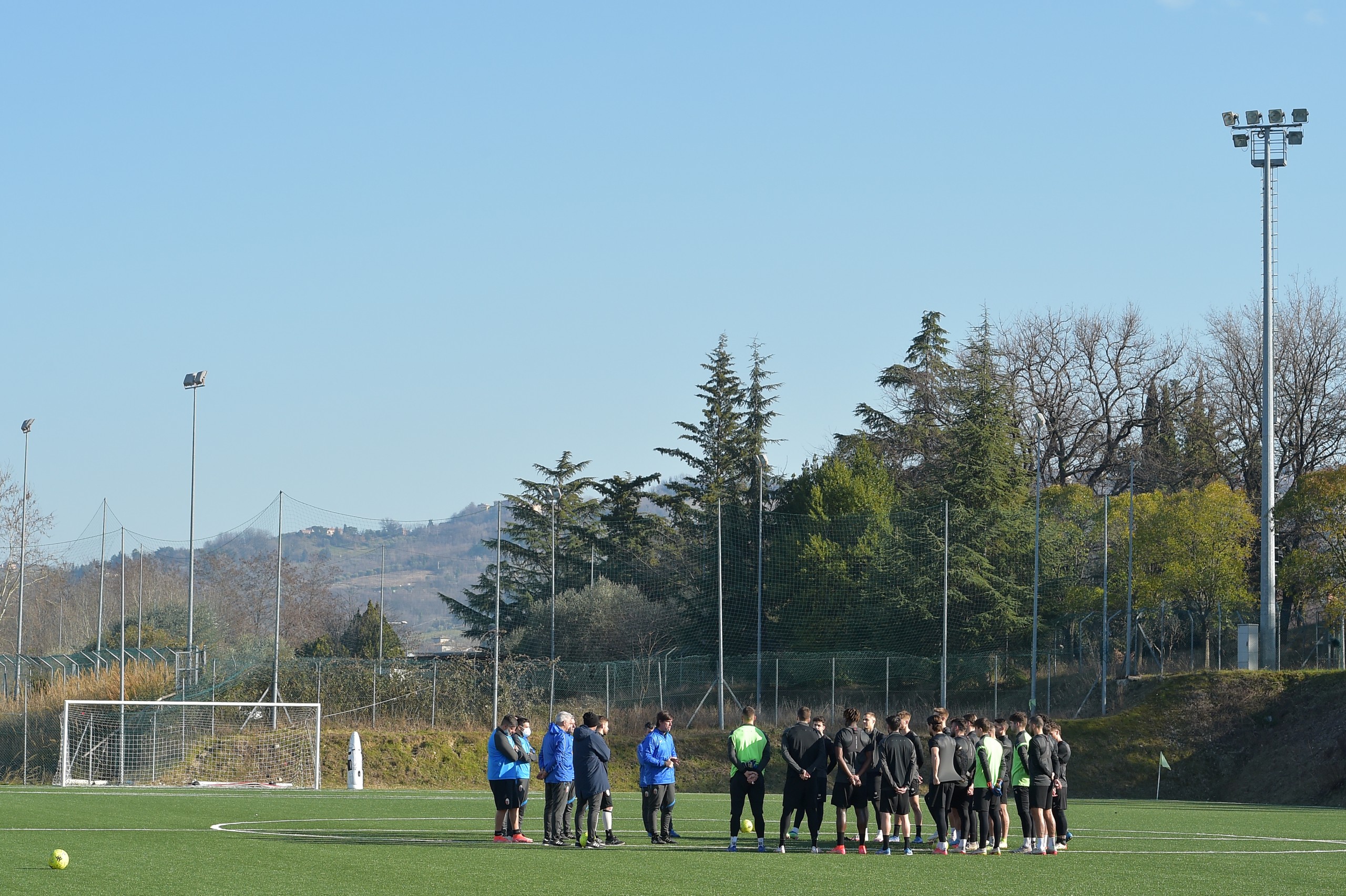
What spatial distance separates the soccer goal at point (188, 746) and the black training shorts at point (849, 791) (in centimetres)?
2166

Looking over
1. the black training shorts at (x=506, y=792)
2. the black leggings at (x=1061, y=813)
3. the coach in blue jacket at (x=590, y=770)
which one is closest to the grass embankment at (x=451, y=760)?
the black training shorts at (x=506, y=792)

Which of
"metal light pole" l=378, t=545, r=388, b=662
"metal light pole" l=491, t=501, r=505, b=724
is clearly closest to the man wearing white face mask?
"metal light pole" l=491, t=501, r=505, b=724

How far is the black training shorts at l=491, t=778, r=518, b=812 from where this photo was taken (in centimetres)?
1759

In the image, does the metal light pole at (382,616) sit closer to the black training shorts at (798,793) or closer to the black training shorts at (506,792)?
the black training shorts at (506,792)

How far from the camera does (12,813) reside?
2028 centimetres

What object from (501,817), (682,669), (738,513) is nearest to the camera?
(501,817)

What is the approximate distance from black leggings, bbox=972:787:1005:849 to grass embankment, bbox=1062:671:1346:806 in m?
22.8

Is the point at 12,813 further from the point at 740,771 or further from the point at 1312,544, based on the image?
the point at 1312,544

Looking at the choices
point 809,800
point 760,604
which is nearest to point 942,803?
point 809,800

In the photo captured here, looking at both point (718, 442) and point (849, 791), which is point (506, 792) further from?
point (718, 442)

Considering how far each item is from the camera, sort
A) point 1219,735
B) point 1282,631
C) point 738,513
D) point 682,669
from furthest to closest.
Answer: point 738,513
point 1282,631
point 682,669
point 1219,735

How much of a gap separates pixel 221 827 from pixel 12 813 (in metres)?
3.75

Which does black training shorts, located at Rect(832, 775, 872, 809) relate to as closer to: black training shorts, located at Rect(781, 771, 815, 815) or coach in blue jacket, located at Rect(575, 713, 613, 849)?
black training shorts, located at Rect(781, 771, 815, 815)

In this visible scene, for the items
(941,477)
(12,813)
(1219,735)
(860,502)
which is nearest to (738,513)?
(860,502)
